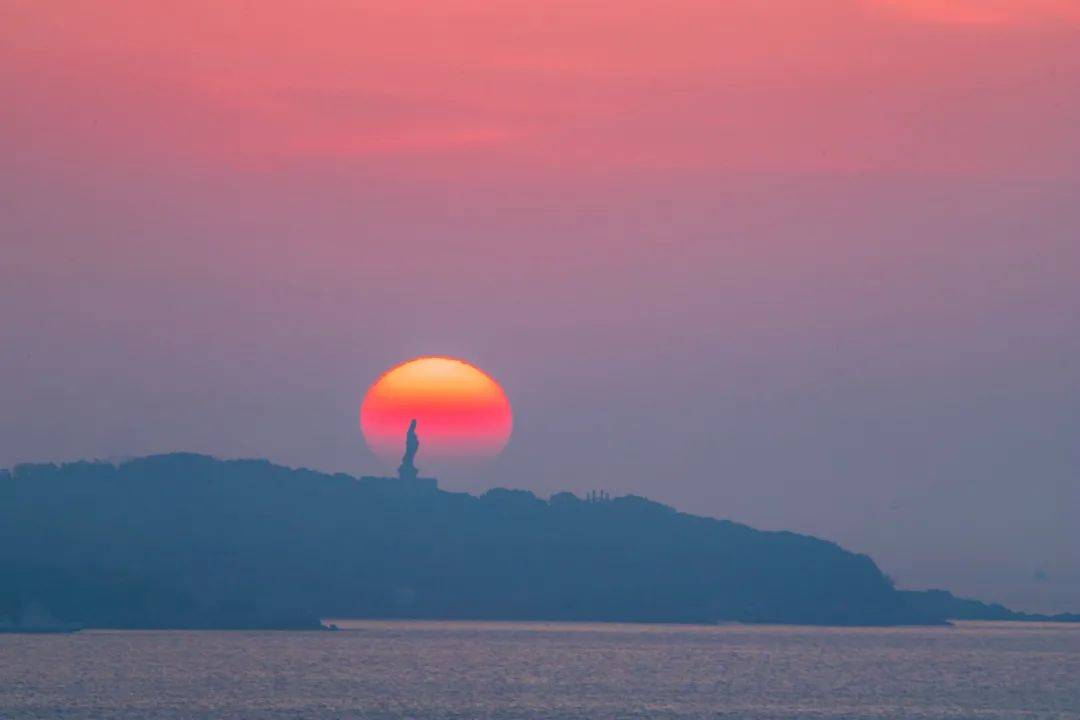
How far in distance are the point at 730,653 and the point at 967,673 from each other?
3976 centimetres

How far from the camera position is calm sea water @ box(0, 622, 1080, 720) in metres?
112

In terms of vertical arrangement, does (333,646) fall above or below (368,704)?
above

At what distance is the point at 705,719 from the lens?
107m

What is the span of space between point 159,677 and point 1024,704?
61.3 meters

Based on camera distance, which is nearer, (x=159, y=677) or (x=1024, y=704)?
(x=1024, y=704)

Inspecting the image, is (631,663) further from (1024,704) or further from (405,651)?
(1024,704)

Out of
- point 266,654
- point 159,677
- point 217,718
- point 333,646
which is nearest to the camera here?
point 217,718

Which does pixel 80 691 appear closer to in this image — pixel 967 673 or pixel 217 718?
pixel 217 718

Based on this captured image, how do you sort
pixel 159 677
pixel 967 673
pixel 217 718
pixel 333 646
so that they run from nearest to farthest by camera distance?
pixel 217 718 → pixel 159 677 → pixel 967 673 → pixel 333 646

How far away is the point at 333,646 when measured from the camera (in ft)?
641

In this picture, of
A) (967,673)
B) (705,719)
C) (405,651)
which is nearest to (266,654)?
(405,651)

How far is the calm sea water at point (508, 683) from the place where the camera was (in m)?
112

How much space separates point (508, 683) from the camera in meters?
134

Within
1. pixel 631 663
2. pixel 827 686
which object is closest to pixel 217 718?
pixel 827 686
